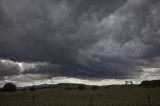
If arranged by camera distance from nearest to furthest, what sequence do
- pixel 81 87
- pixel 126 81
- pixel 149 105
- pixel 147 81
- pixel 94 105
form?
pixel 149 105 → pixel 94 105 → pixel 81 87 → pixel 126 81 → pixel 147 81

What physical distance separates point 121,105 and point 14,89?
90.4m

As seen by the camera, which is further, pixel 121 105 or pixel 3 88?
pixel 3 88

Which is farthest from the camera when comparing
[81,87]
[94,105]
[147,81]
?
[147,81]

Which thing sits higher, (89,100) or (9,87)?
(9,87)

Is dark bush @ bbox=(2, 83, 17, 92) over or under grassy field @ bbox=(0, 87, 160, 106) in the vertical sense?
over

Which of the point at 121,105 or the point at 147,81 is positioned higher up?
the point at 147,81

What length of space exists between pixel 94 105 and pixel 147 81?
4347 inches

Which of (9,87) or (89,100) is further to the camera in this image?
(9,87)

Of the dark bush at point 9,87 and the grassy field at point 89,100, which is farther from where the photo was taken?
the dark bush at point 9,87

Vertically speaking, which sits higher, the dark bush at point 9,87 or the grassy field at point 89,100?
the dark bush at point 9,87

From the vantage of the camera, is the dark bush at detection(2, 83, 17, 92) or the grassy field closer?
the grassy field

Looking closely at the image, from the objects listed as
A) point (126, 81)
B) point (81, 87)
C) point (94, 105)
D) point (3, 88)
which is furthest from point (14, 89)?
point (94, 105)

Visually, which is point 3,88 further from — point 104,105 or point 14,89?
point 104,105

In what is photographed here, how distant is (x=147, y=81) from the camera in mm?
146125
